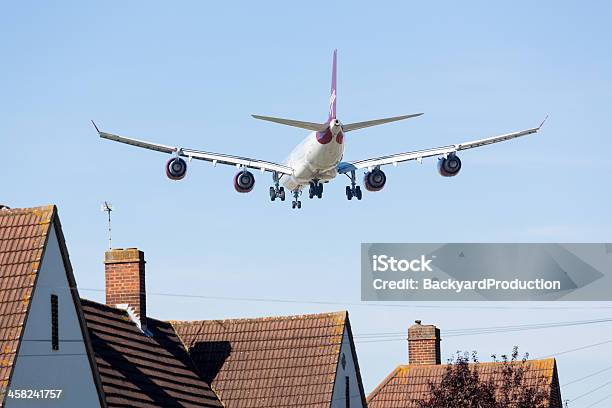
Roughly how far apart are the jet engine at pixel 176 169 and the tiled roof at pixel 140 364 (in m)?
21.6

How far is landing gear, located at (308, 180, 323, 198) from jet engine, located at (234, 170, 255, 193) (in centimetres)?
275

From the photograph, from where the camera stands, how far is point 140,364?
51.6 m

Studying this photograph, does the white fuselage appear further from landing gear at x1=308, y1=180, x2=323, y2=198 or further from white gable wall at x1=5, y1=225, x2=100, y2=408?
white gable wall at x1=5, y1=225, x2=100, y2=408

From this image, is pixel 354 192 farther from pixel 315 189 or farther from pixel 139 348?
pixel 139 348

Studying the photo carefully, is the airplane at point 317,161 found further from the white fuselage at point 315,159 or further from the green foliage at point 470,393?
the green foliage at point 470,393

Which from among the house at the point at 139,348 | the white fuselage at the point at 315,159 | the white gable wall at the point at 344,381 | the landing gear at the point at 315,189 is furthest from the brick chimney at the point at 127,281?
the landing gear at the point at 315,189

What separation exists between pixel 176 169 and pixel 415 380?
53.3ft

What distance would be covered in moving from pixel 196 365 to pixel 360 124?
21.3 metres

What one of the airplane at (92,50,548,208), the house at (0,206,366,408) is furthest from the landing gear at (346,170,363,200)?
the house at (0,206,366,408)

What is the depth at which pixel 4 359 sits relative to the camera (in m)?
36.1

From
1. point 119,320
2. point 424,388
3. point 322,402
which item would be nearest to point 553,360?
point 424,388

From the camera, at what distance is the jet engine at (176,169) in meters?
78.9

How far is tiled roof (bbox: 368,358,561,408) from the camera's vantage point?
68.5m

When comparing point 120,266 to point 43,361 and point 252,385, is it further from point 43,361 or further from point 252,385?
point 43,361
